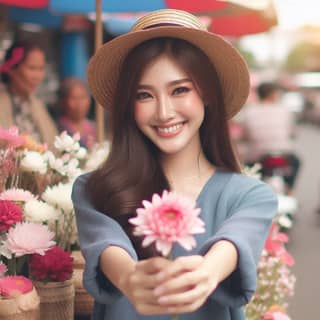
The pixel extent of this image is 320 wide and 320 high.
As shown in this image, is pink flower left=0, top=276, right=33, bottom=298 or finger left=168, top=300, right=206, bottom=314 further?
pink flower left=0, top=276, right=33, bottom=298

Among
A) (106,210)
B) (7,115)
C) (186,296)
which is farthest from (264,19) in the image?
(186,296)

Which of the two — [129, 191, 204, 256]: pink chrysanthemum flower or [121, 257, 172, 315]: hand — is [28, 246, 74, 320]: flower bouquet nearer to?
[121, 257, 172, 315]: hand

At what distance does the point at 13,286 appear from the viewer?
5.94ft

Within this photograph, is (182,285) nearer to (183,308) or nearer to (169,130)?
(183,308)

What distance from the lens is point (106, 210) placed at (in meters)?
1.65

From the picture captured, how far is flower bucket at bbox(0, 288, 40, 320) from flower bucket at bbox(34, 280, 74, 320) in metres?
0.16

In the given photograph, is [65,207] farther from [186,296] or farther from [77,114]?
[77,114]

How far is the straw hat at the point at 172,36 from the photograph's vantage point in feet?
5.44

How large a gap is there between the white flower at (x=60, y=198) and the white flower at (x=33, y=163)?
12 cm

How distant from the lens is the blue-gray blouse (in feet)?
4.90

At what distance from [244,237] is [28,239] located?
632mm

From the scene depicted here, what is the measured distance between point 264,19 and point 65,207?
106 inches

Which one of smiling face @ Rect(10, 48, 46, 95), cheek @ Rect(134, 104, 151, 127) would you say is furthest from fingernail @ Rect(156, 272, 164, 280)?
smiling face @ Rect(10, 48, 46, 95)

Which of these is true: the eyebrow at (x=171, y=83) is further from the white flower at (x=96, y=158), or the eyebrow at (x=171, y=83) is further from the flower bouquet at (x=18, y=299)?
the white flower at (x=96, y=158)
